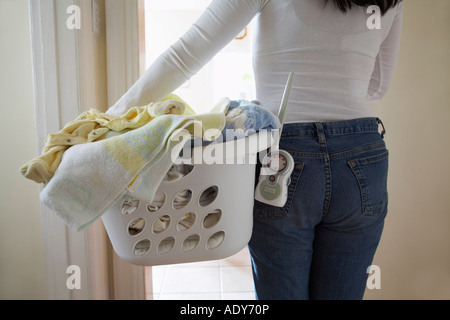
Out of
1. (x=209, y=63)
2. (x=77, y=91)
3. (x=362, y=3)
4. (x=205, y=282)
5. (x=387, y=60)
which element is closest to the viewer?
(x=362, y=3)

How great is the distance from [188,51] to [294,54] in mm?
198

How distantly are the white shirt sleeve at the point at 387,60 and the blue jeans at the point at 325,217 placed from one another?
0.78 ft

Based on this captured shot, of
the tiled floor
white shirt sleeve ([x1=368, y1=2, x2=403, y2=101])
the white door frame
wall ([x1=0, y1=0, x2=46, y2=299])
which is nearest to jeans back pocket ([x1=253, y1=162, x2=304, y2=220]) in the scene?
white shirt sleeve ([x1=368, y1=2, x2=403, y2=101])

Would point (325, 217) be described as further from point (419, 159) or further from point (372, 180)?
point (419, 159)

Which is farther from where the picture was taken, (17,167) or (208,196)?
(17,167)

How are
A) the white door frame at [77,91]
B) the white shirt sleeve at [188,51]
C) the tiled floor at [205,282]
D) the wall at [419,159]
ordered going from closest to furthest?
the white shirt sleeve at [188,51] → the white door frame at [77,91] → the wall at [419,159] → the tiled floor at [205,282]

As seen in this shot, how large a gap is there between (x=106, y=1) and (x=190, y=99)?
8.58 ft

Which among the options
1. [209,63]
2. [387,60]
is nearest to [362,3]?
[387,60]

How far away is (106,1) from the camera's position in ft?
3.20

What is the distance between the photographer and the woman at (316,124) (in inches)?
21.5

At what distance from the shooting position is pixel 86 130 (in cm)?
45

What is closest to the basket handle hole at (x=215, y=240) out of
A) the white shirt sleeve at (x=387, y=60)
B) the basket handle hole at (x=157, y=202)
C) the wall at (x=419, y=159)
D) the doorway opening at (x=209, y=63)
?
the basket handle hole at (x=157, y=202)

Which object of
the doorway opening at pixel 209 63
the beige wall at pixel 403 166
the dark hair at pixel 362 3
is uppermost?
the doorway opening at pixel 209 63

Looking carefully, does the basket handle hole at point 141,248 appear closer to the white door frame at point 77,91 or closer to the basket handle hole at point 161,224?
the basket handle hole at point 161,224
